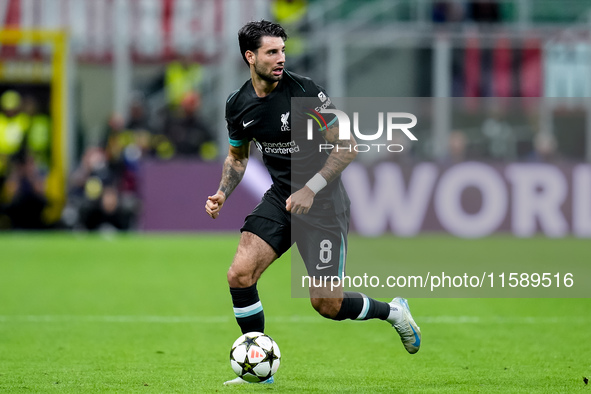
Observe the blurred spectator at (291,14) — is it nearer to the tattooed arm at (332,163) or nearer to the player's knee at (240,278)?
the tattooed arm at (332,163)

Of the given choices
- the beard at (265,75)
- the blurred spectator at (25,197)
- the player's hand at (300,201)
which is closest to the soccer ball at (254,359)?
the player's hand at (300,201)

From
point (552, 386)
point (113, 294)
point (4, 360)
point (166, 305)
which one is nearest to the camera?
point (552, 386)

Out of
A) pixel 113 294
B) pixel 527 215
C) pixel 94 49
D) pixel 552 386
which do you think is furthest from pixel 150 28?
pixel 552 386

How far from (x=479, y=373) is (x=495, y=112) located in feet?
Result: 47.7

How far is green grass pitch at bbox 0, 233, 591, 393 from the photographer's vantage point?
20.8 ft

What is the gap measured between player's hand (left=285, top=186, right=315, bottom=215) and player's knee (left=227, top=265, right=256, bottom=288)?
51cm

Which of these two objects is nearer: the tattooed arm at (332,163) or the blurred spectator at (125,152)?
the tattooed arm at (332,163)

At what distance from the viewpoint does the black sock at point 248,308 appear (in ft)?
20.9

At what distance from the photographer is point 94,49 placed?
2005 centimetres

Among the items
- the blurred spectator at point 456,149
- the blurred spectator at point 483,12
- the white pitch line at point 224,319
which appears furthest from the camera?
the blurred spectator at point 483,12

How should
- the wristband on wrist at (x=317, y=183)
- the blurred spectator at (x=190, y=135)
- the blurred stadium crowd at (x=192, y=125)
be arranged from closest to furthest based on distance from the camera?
1. the wristband on wrist at (x=317, y=183)
2. the blurred stadium crowd at (x=192, y=125)
3. the blurred spectator at (x=190, y=135)

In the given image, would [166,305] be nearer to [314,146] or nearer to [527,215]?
[314,146]

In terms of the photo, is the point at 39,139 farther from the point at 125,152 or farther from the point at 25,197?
the point at 125,152

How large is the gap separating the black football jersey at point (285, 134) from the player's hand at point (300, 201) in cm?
34
